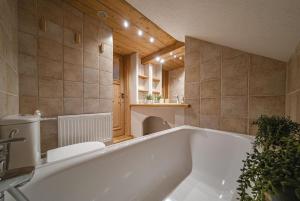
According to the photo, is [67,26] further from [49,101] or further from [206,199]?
[206,199]

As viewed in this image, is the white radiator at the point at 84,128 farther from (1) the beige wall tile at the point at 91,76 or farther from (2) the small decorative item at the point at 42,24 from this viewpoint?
(2) the small decorative item at the point at 42,24

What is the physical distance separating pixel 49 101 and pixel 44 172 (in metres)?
1.20

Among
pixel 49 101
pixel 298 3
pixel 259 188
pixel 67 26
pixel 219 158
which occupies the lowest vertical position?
pixel 219 158

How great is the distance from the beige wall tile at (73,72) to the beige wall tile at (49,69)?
0.05 metres

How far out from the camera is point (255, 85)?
4.65 ft

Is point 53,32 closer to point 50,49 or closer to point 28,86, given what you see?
point 50,49

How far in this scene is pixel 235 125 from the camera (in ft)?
5.06

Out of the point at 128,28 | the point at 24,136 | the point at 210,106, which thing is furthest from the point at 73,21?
the point at 210,106

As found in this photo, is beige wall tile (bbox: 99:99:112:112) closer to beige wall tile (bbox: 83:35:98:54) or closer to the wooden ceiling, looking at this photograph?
beige wall tile (bbox: 83:35:98:54)

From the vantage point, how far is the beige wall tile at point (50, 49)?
150 centimetres

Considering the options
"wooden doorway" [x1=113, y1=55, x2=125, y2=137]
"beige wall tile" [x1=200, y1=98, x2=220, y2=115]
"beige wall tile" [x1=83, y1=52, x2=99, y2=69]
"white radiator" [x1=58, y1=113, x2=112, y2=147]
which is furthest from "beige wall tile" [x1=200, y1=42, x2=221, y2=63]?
"wooden doorway" [x1=113, y1=55, x2=125, y2=137]

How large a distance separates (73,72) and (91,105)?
50cm

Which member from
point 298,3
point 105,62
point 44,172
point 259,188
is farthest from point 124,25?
point 259,188

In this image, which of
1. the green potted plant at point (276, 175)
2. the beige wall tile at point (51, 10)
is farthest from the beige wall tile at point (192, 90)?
the beige wall tile at point (51, 10)
